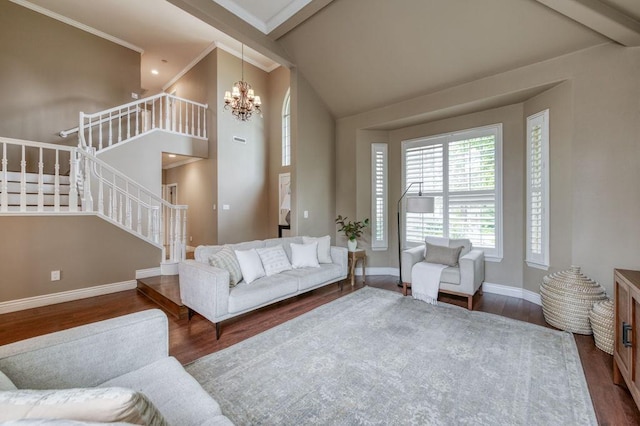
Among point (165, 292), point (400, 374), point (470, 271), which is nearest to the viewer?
point (400, 374)

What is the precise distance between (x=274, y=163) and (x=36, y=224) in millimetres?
4702

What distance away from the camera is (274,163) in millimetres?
7207

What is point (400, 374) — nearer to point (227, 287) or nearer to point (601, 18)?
point (227, 287)

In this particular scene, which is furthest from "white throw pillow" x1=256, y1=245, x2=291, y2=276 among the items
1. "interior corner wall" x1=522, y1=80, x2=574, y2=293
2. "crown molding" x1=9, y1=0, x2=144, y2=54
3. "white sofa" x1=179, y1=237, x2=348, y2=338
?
"crown molding" x1=9, y1=0, x2=144, y2=54

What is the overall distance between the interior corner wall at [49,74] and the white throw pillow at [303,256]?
18.4ft

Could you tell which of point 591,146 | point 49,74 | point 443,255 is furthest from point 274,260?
point 49,74

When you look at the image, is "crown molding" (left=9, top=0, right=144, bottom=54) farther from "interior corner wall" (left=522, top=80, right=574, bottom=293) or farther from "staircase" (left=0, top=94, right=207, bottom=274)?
"interior corner wall" (left=522, top=80, right=574, bottom=293)

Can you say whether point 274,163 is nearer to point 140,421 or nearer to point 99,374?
point 99,374

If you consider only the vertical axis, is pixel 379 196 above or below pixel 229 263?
above

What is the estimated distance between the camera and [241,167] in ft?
22.2

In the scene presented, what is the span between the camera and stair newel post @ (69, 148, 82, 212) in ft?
12.3

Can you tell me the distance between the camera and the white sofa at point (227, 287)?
8.48ft

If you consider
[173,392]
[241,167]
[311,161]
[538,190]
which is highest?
[241,167]

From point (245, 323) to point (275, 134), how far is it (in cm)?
542
